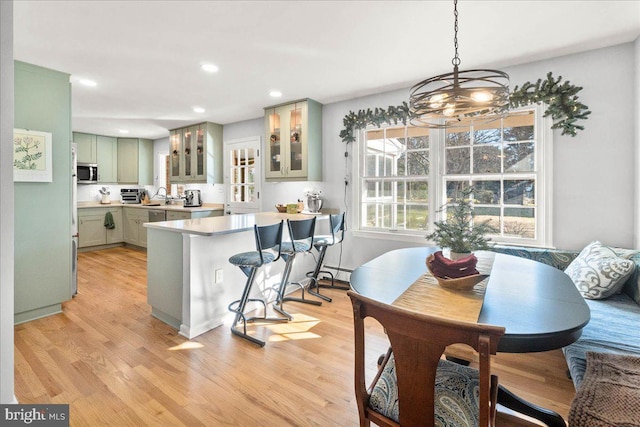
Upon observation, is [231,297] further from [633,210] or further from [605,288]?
[633,210]

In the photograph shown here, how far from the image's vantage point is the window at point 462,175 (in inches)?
116

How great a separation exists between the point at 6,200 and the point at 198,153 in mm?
4181

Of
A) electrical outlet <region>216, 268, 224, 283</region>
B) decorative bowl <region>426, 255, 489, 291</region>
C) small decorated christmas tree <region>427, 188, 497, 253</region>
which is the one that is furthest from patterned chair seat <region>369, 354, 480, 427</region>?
electrical outlet <region>216, 268, 224, 283</region>

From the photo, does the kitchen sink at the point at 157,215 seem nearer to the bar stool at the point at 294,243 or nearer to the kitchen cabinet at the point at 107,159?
the kitchen cabinet at the point at 107,159

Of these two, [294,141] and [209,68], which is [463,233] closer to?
[209,68]

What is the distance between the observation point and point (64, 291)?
121 inches

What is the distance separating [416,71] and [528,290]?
2.44m

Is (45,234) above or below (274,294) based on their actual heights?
above

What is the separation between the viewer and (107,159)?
21.4 feet

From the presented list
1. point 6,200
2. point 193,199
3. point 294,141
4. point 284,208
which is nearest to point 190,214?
point 193,199

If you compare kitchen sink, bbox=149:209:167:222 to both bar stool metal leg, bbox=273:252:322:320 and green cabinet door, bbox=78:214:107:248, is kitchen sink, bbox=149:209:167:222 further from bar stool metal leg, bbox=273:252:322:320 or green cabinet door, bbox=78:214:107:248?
bar stool metal leg, bbox=273:252:322:320

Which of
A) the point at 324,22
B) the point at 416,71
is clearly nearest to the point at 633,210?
the point at 416,71

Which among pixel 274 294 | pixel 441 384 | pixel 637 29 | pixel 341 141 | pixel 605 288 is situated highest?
pixel 637 29

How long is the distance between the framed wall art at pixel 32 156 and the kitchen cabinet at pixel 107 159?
13.4 feet
